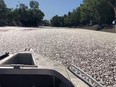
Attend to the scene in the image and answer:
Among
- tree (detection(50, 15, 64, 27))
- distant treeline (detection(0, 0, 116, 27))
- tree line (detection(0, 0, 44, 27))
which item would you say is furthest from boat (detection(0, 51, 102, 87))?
tree (detection(50, 15, 64, 27))

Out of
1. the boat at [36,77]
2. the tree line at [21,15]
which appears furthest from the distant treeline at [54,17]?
the boat at [36,77]

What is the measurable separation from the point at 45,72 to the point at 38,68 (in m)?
0.12

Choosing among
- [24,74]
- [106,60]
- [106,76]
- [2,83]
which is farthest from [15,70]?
[106,60]

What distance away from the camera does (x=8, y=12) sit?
11931cm

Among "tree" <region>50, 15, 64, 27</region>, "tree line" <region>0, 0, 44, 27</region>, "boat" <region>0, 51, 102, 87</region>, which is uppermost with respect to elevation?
"boat" <region>0, 51, 102, 87</region>

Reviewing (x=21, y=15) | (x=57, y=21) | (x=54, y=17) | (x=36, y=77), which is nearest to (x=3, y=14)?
(x=21, y=15)

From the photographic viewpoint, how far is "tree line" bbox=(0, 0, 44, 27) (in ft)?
363

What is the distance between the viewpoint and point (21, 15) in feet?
384

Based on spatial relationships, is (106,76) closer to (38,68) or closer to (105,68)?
(105,68)

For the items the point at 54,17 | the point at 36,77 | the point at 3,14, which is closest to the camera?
the point at 36,77

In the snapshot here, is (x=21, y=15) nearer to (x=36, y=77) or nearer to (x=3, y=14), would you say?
(x=3, y=14)

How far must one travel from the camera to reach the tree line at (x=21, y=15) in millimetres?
110500

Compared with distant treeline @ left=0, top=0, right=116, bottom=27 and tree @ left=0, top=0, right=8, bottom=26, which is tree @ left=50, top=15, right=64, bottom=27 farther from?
tree @ left=0, top=0, right=8, bottom=26

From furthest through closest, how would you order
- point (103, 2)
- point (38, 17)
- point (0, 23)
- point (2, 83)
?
1. point (38, 17)
2. point (0, 23)
3. point (103, 2)
4. point (2, 83)
